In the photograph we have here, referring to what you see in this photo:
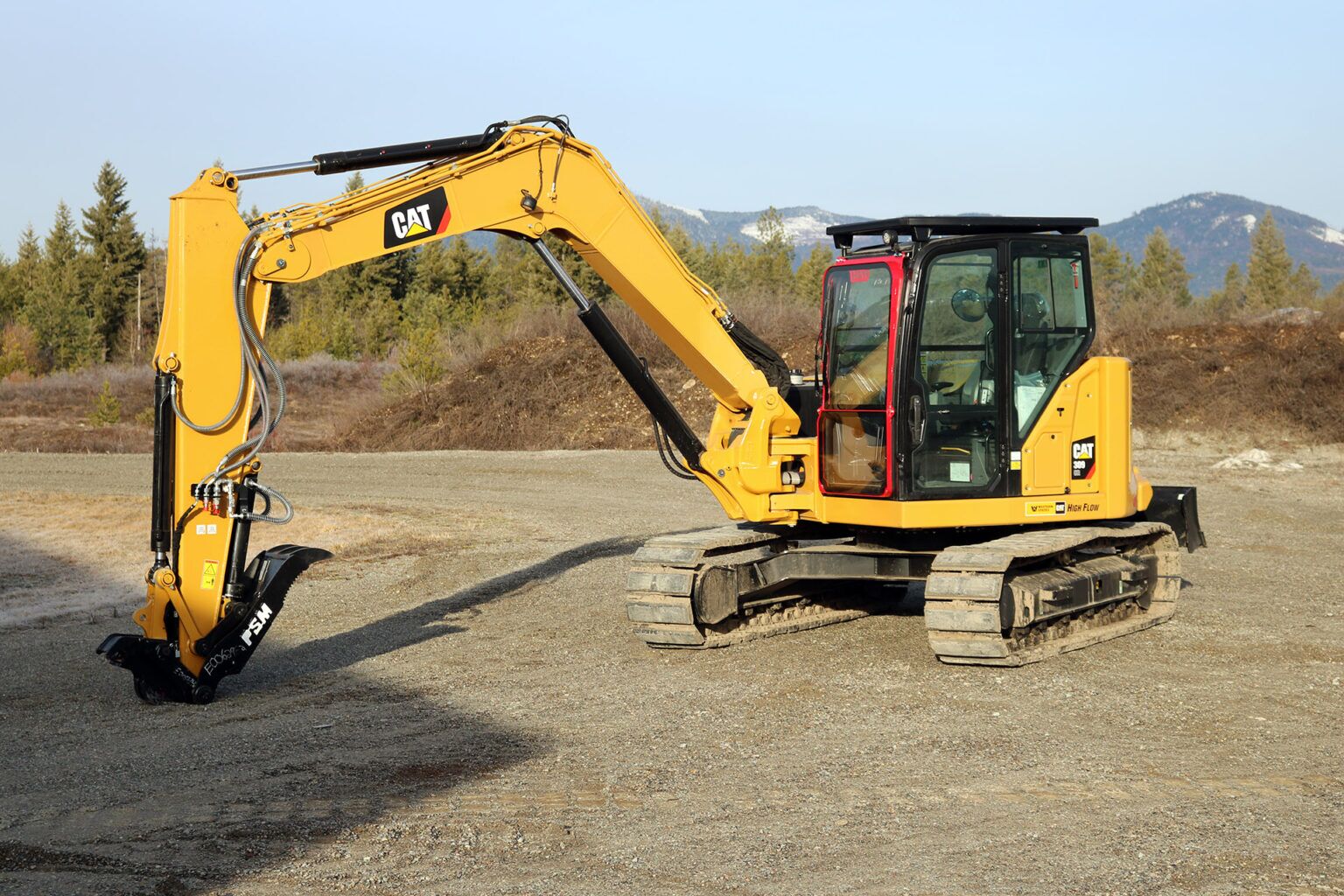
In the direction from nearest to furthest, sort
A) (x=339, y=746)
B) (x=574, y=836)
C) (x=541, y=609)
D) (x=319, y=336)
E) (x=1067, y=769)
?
(x=574, y=836)
(x=1067, y=769)
(x=339, y=746)
(x=541, y=609)
(x=319, y=336)

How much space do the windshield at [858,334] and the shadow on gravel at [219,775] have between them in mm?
3480

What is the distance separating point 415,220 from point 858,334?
10.4ft

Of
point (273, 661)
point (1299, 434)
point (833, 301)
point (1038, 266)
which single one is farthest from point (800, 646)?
point (1299, 434)

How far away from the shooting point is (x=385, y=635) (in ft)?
35.9

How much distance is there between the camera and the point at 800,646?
33.2 feet

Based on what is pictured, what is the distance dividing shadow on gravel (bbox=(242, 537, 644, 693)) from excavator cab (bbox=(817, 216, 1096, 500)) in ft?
11.9

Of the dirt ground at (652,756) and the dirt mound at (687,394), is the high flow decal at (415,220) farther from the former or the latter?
the dirt mound at (687,394)

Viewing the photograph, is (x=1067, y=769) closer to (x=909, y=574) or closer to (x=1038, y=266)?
(x=909, y=574)

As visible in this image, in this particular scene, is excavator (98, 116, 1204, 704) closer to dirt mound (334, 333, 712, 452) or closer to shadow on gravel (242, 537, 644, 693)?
shadow on gravel (242, 537, 644, 693)

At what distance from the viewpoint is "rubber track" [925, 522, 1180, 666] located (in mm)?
8922

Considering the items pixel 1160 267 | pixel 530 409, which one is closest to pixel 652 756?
pixel 530 409

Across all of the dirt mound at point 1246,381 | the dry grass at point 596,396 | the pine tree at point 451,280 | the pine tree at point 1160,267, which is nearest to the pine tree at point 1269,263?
the pine tree at point 1160,267

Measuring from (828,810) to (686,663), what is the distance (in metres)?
3.35

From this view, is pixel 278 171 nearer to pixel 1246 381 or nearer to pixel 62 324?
pixel 1246 381
